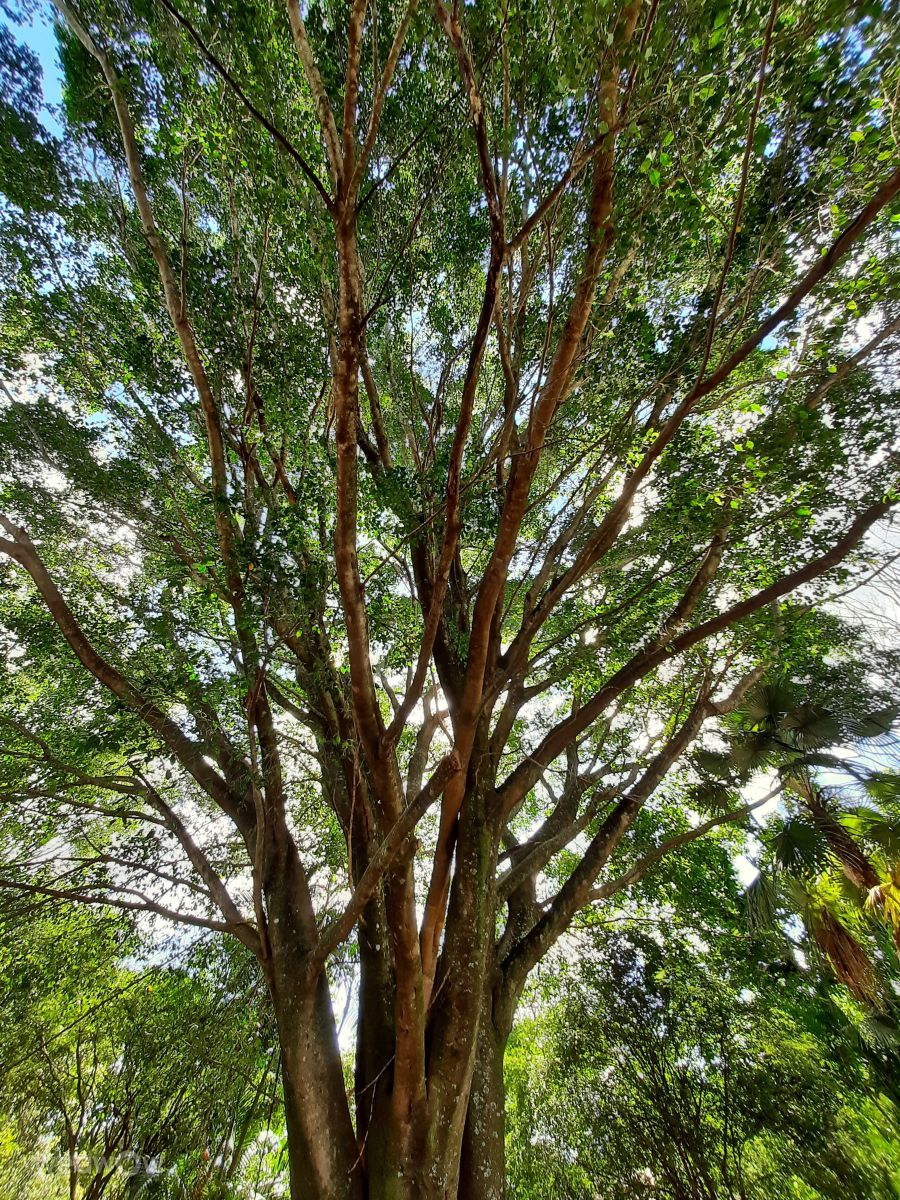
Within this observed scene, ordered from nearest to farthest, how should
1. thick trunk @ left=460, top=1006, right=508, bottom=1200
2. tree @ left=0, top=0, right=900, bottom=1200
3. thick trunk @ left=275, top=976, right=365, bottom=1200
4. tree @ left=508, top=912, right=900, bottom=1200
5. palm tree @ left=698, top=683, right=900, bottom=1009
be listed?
tree @ left=0, top=0, right=900, bottom=1200 < thick trunk @ left=275, top=976, right=365, bottom=1200 < thick trunk @ left=460, top=1006, right=508, bottom=1200 < palm tree @ left=698, top=683, right=900, bottom=1009 < tree @ left=508, top=912, right=900, bottom=1200

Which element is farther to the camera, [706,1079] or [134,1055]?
[134,1055]

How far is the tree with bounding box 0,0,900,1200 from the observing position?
7.51 feet

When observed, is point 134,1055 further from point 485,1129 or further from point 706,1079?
point 706,1079

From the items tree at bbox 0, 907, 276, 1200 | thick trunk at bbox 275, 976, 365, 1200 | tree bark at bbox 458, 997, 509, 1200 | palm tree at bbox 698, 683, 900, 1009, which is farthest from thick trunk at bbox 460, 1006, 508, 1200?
tree at bbox 0, 907, 276, 1200

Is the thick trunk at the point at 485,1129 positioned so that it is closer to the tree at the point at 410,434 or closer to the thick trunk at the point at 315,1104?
the tree at the point at 410,434

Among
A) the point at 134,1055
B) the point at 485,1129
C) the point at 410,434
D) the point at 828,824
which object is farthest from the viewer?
the point at 134,1055

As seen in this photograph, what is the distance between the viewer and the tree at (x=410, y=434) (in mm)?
2289

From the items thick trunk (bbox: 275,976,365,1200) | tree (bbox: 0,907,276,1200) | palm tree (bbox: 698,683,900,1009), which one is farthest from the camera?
tree (bbox: 0,907,276,1200)

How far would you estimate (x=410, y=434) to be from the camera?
514 cm

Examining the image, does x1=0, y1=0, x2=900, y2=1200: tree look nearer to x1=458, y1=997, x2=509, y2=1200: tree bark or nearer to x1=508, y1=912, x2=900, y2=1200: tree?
x1=458, y1=997, x2=509, y2=1200: tree bark

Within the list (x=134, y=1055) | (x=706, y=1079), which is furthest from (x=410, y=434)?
(x=134, y=1055)

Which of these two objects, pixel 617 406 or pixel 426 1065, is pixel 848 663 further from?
pixel 426 1065

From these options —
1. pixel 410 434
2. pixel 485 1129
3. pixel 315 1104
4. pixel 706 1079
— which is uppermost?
pixel 410 434

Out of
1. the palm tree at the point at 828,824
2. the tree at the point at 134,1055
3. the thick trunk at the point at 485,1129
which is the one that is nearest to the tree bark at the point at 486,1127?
the thick trunk at the point at 485,1129
